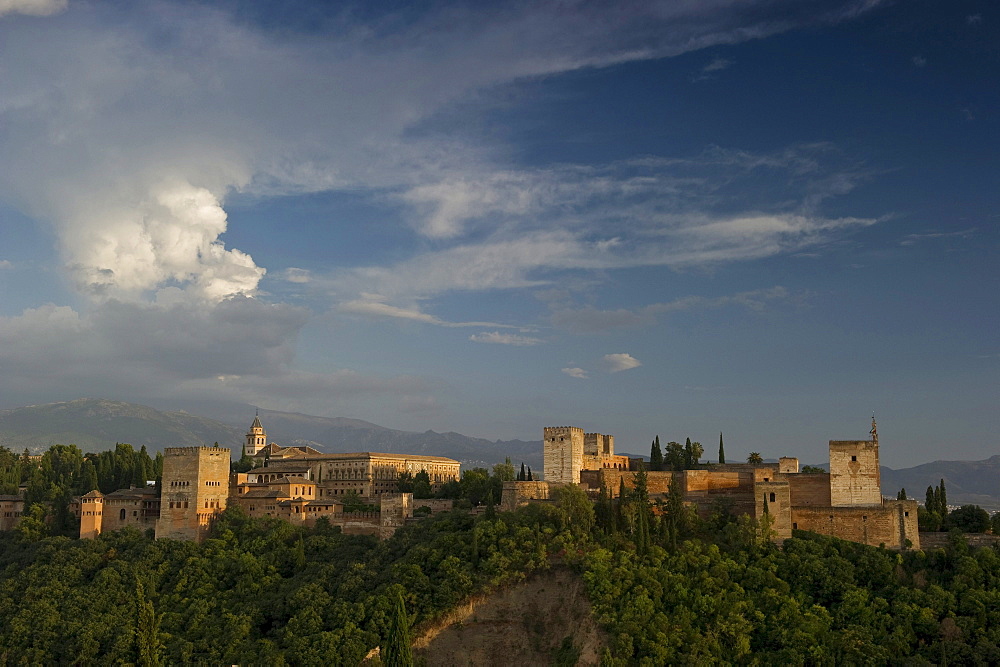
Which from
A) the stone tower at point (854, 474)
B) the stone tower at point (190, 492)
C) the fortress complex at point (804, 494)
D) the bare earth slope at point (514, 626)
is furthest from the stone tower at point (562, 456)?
the stone tower at point (190, 492)

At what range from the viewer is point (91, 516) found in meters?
67.4

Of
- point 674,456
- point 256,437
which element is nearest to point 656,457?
point 674,456

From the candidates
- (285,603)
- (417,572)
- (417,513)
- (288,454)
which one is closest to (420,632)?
(417,572)

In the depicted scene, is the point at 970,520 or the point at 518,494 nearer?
the point at 970,520

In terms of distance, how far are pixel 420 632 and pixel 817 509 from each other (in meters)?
24.2

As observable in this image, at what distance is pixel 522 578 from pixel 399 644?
8631 millimetres

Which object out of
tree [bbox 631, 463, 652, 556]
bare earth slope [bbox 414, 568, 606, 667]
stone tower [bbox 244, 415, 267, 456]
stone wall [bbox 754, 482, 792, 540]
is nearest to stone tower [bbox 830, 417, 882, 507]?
stone wall [bbox 754, 482, 792, 540]

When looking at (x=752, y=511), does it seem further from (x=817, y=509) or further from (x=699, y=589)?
(x=699, y=589)

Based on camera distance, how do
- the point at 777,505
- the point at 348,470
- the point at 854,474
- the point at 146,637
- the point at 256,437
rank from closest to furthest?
the point at 146,637
the point at 777,505
the point at 854,474
the point at 348,470
the point at 256,437

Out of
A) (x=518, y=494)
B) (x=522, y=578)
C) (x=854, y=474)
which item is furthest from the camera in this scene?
(x=518, y=494)

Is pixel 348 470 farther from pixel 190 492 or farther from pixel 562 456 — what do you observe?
pixel 562 456

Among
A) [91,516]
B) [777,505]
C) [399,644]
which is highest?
[777,505]

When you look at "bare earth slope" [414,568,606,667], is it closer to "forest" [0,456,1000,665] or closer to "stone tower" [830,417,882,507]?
"forest" [0,456,1000,665]

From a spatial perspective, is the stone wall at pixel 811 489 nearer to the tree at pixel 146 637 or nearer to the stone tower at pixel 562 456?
the stone tower at pixel 562 456
